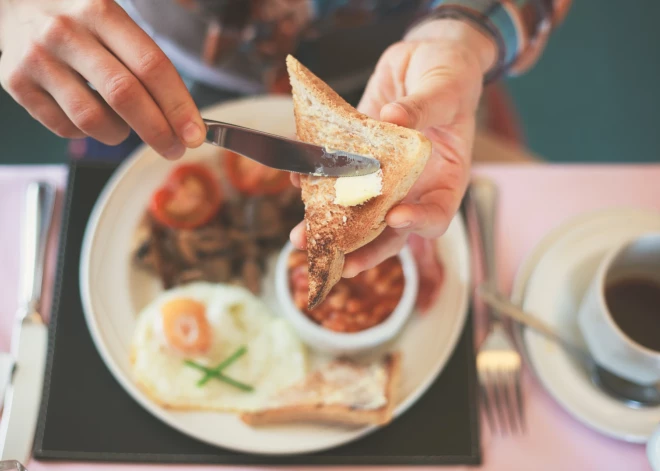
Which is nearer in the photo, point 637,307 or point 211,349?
point 637,307

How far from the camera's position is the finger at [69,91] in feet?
3.15

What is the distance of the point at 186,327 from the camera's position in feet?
4.55

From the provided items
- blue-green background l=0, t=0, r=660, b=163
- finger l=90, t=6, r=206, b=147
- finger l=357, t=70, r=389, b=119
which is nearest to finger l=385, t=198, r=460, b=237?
finger l=357, t=70, r=389, b=119

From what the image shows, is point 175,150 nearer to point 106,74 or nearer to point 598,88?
point 106,74

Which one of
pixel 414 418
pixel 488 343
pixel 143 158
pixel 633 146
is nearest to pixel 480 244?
pixel 488 343

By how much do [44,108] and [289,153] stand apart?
1.52 ft

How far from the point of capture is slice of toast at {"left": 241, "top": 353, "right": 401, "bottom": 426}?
49.3 inches

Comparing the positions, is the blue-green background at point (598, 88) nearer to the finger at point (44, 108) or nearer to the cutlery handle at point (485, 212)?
the cutlery handle at point (485, 212)

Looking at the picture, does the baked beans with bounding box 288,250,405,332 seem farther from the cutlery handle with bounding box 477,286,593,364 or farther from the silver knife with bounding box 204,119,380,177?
the silver knife with bounding box 204,119,380,177

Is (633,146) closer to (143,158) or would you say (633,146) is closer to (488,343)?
(488,343)

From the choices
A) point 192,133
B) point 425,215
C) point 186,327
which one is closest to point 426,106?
point 425,215

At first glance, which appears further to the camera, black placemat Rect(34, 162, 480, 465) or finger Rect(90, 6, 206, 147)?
black placemat Rect(34, 162, 480, 465)

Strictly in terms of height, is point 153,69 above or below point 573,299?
above

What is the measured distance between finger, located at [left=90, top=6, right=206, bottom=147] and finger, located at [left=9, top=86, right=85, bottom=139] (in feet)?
0.56
